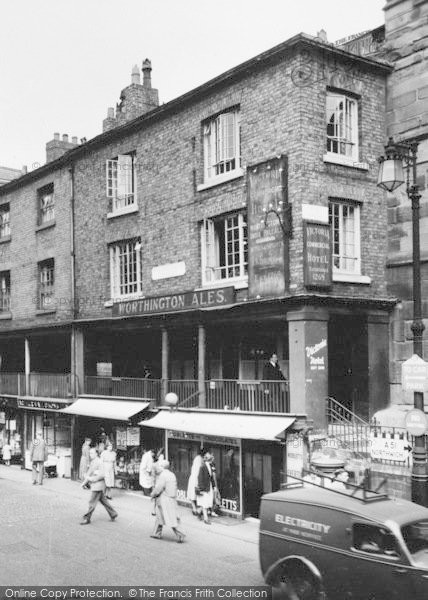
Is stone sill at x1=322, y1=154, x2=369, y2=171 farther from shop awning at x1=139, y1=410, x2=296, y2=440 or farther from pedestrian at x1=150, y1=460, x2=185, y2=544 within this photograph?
pedestrian at x1=150, y1=460, x2=185, y2=544

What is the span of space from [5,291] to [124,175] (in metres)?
9.69

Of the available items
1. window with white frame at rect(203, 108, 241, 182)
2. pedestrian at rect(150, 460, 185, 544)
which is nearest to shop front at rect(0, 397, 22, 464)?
window with white frame at rect(203, 108, 241, 182)

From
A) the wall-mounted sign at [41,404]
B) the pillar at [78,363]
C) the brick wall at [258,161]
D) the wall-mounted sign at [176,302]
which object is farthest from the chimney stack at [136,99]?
the wall-mounted sign at [41,404]

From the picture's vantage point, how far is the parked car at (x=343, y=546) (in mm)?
7984

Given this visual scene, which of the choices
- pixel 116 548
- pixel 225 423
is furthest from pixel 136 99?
pixel 116 548

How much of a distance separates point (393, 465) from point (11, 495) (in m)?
11.5

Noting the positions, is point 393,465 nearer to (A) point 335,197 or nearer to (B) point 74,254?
(A) point 335,197

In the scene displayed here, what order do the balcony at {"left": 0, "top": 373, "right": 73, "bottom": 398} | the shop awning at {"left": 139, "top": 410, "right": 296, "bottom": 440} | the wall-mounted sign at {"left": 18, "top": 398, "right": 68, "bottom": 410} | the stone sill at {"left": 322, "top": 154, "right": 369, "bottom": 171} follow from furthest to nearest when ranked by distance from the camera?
the balcony at {"left": 0, "top": 373, "right": 73, "bottom": 398}, the wall-mounted sign at {"left": 18, "top": 398, "right": 68, "bottom": 410}, the stone sill at {"left": 322, "top": 154, "right": 369, "bottom": 171}, the shop awning at {"left": 139, "top": 410, "right": 296, "bottom": 440}

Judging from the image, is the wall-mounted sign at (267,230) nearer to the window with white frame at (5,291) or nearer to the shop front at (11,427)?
the shop front at (11,427)

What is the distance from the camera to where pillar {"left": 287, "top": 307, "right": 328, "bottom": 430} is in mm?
14969

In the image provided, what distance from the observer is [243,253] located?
1720 centimetres

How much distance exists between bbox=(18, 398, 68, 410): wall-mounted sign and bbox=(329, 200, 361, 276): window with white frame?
451 inches

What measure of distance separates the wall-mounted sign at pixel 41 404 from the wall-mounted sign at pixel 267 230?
32.8ft

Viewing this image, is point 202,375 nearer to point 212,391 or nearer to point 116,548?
point 212,391
